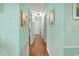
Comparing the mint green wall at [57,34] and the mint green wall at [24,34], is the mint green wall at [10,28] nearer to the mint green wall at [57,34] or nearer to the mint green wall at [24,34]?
the mint green wall at [24,34]

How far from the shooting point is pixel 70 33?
1208 millimetres

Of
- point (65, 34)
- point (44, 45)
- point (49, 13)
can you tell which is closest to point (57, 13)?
point (49, 13)

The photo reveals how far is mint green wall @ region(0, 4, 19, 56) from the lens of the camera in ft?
4.00

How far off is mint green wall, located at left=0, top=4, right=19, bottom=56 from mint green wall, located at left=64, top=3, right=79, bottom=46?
0.45 metres

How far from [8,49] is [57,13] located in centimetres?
57

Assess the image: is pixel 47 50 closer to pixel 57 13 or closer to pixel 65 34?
pixel 65 34

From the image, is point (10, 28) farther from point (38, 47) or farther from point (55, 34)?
point (55, 34)

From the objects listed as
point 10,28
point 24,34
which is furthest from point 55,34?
point 10,28

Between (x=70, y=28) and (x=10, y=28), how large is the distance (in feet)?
1.82

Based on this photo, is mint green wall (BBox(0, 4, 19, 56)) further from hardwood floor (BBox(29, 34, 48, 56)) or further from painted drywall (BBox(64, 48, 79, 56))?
painted drywall (BBox(64, 48, 79, 56))

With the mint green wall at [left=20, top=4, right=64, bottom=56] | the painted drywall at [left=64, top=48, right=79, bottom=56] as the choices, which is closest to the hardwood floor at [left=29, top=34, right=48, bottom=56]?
Result: the mint green wall at [left=20, top=4, right=64, bottom=56]

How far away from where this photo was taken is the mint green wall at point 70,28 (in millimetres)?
1206

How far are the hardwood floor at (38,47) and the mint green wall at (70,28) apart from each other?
21cm

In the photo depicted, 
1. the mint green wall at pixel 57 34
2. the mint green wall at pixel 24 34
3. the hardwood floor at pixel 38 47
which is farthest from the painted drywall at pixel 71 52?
the mint green wall at pixel 24 34
